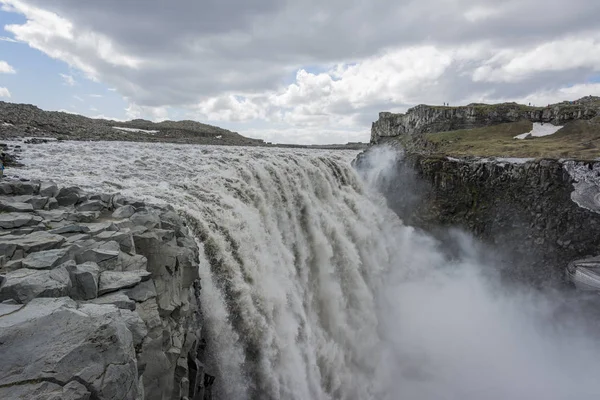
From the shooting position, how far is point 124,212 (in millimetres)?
10625

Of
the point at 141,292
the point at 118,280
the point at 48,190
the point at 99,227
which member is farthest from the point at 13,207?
the point at 141,292

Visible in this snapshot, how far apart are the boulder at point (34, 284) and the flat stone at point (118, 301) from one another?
543 millimetres

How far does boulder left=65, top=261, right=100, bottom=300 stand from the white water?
5.65 m

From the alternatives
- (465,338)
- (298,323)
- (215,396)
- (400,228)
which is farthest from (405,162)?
(215,396)

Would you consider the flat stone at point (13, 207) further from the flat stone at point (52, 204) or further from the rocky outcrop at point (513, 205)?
the rocky outcrop at point (513, 205)

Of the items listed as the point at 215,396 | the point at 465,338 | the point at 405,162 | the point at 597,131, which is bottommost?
the point at 465,338

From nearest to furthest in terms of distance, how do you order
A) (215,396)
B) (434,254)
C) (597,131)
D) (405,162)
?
(215,396), (434,254), (405,162), (597,131)

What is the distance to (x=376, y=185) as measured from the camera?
38.8m

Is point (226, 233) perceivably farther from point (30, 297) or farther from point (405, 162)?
point (405, 162)

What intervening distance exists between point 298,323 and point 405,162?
2745 cm

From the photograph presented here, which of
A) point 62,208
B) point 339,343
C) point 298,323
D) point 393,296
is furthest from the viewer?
point 393,296

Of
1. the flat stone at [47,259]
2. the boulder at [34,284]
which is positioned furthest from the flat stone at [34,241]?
the boulder at [34,284]

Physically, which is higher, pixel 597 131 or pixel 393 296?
pixel 597 131

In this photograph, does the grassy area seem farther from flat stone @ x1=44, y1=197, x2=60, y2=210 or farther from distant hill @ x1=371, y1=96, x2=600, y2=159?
flat stone @ x1=44, y1=197, x2=60, y2=210
